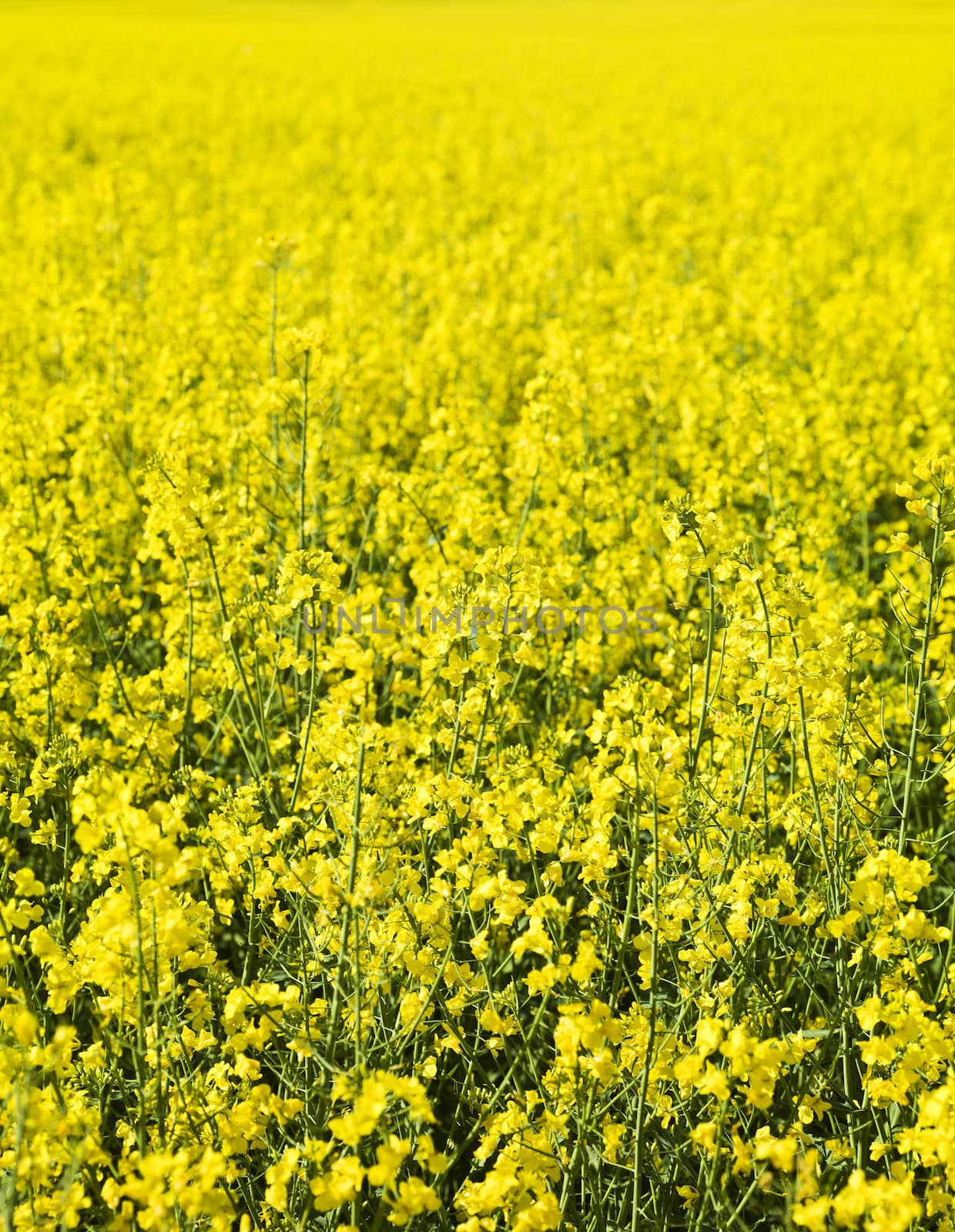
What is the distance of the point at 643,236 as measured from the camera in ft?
31.4

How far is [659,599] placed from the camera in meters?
3.91

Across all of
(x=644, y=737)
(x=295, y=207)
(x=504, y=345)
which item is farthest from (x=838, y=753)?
(x=295, y=207)

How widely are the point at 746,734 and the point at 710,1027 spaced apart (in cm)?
93

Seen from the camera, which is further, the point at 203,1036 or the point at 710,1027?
the point at 203,1036

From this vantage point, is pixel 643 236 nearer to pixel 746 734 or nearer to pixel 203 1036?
pixel 746 734

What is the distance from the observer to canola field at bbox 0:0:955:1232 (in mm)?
1948

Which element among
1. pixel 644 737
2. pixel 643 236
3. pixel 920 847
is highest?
pixel 643 236

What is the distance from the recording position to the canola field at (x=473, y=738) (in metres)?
1.95

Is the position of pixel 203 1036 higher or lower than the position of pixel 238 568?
lower

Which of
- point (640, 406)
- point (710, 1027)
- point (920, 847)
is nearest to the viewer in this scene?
point (710, 1027)

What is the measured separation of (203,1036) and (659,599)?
232 centimetres

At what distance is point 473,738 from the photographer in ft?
9.91

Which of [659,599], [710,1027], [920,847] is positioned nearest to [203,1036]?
[710,1027]

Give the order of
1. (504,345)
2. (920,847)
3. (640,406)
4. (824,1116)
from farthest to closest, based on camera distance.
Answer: (504,345) < (640,406) < (920,847) < (824,1116)
